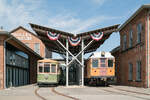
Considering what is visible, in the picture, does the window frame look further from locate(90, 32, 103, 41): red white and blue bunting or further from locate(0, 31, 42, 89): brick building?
locate(0, 31, 42, 89): brick building

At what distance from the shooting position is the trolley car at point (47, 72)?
2106cm

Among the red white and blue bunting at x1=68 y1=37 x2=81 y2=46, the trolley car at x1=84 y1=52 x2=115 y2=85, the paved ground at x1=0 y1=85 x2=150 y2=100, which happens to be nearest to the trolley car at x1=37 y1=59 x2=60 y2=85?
the red white and blue bunting at x1=68 y1=37 x2=81 y2=46

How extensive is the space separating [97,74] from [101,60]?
58.3 inches

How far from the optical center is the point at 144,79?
19.5 meters

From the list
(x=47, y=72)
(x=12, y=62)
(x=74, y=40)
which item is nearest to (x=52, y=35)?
(x=74, y=40)

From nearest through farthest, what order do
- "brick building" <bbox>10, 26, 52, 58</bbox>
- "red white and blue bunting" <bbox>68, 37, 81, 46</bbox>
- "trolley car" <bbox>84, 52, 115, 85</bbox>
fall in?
"trolley car" <bbox>84, 52, 115, 85</bbox> → "red white and blue bunting" <bbox>68, 37, 81, 46</bbox> → "brick building" <bbox>10, 26, 52, 58</bbox>

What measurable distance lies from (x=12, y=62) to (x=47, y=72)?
3.76 meters

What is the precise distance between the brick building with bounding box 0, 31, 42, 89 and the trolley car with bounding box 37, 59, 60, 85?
285cm

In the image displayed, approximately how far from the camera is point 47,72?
21328 millimetres

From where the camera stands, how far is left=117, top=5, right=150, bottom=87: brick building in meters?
19.2

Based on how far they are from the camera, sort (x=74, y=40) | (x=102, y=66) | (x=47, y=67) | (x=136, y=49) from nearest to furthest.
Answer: (x=102, y=66) → (x=47, y=67) → (x=136, y=49) → (x=74, y=40)

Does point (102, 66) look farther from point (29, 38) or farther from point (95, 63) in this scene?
point (29, 38)

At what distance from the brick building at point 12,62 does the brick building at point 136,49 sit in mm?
12115

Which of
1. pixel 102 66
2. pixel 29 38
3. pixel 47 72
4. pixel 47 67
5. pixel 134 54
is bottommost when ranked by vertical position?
pixel 47 72
